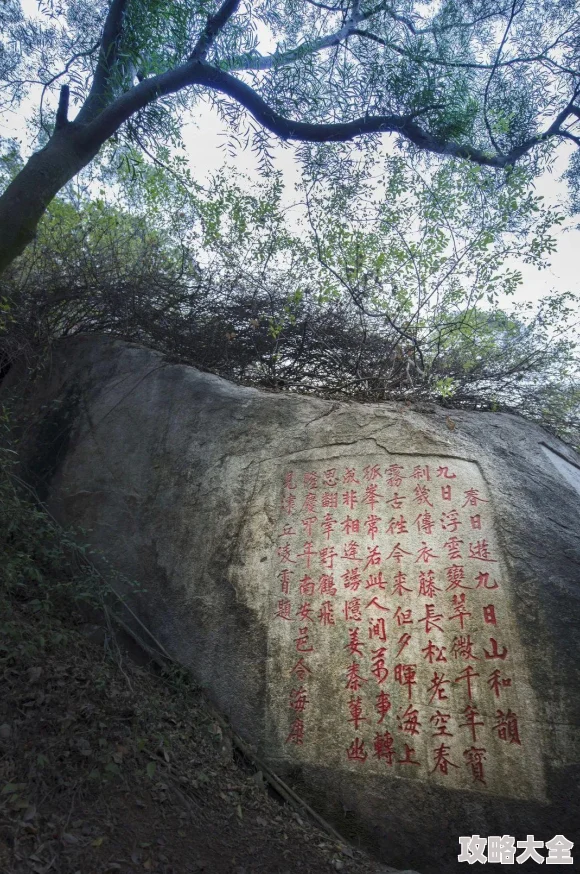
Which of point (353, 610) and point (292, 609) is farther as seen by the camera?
point (292, 609)

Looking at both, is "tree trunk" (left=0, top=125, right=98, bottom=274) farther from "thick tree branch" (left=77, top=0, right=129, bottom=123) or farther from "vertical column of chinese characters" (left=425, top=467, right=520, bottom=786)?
"vertical column of chinese characters" (left=425, top=467, right=520, bottom=786)

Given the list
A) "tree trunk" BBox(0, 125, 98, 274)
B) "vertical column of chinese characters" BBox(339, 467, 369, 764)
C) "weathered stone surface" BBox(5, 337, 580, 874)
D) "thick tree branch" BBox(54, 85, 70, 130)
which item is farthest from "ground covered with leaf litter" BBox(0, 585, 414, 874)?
"thick tree branch" BBox(54, 85, 70, 130)

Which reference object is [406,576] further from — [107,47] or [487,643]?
[107,47]

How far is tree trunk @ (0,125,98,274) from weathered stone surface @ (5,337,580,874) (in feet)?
6.12

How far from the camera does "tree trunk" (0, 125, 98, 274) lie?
396cm

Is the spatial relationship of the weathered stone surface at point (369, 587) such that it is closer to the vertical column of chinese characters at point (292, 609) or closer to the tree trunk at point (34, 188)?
the vertical column of chinese characters at point (292, 609)

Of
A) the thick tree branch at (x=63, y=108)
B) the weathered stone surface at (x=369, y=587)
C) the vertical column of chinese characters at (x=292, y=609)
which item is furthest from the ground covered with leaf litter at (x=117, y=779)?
the thick tree branch at (x=63, y=108)

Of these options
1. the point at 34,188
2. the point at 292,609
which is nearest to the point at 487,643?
the point at 292,609

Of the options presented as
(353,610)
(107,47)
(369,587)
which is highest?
(107,47)

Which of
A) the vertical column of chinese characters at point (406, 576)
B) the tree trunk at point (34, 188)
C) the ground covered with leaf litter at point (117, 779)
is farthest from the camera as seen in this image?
the tree trunk at point (34, 188)

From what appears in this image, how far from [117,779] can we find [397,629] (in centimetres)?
181

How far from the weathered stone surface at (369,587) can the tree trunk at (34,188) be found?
1864 millimetres

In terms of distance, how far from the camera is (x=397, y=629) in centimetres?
381

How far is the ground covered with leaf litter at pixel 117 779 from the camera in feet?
8.74
